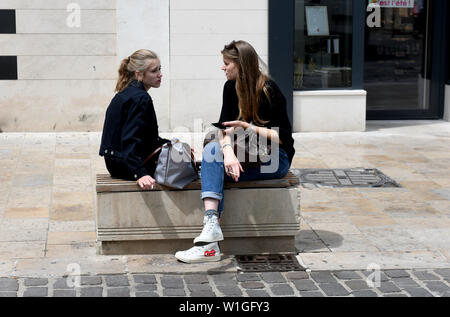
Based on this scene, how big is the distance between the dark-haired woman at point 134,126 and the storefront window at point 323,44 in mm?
5571

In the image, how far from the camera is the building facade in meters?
10.3

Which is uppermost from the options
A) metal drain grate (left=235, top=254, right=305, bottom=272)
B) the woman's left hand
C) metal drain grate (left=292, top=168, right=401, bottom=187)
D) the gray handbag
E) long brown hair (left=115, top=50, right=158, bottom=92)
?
long brown hair (left=115, top=50, right=158, bottom=92)

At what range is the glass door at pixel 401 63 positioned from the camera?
11.8m

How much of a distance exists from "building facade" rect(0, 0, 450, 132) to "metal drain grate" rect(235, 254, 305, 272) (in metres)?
5.22

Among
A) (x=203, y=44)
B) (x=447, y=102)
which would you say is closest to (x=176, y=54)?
(x=203, y=44)

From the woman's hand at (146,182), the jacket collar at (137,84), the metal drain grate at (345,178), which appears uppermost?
the jacket collar at (137,84)

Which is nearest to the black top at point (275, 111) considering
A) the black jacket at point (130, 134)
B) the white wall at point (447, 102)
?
the black jacket at point (130, 134)

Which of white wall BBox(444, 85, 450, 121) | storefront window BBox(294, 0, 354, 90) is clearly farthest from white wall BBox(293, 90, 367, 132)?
white wall BBox(444, 85, 450, 121)

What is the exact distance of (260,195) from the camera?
5473 mm

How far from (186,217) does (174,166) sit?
15.5 inches

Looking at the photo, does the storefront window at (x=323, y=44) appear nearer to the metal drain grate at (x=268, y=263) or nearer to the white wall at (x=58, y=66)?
the white wall at (x=58, y=66)

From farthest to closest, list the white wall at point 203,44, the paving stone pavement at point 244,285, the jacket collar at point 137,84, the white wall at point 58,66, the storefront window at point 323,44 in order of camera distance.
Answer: the storefront window at point 323,44 → the white wall at point 203,44 → the white wall at point 58,66 → the jacket collar at point 137,84 → the paving stone pavement at point 244,285

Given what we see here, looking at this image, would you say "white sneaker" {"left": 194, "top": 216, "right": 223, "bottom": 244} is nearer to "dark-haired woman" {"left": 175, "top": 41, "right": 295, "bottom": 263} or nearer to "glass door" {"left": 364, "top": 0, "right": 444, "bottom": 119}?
"dark-haired woman" {"left": 175, "top": 41, "right": 295, "bottom": 263}

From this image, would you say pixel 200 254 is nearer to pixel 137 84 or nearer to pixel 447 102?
pixel 137 84
